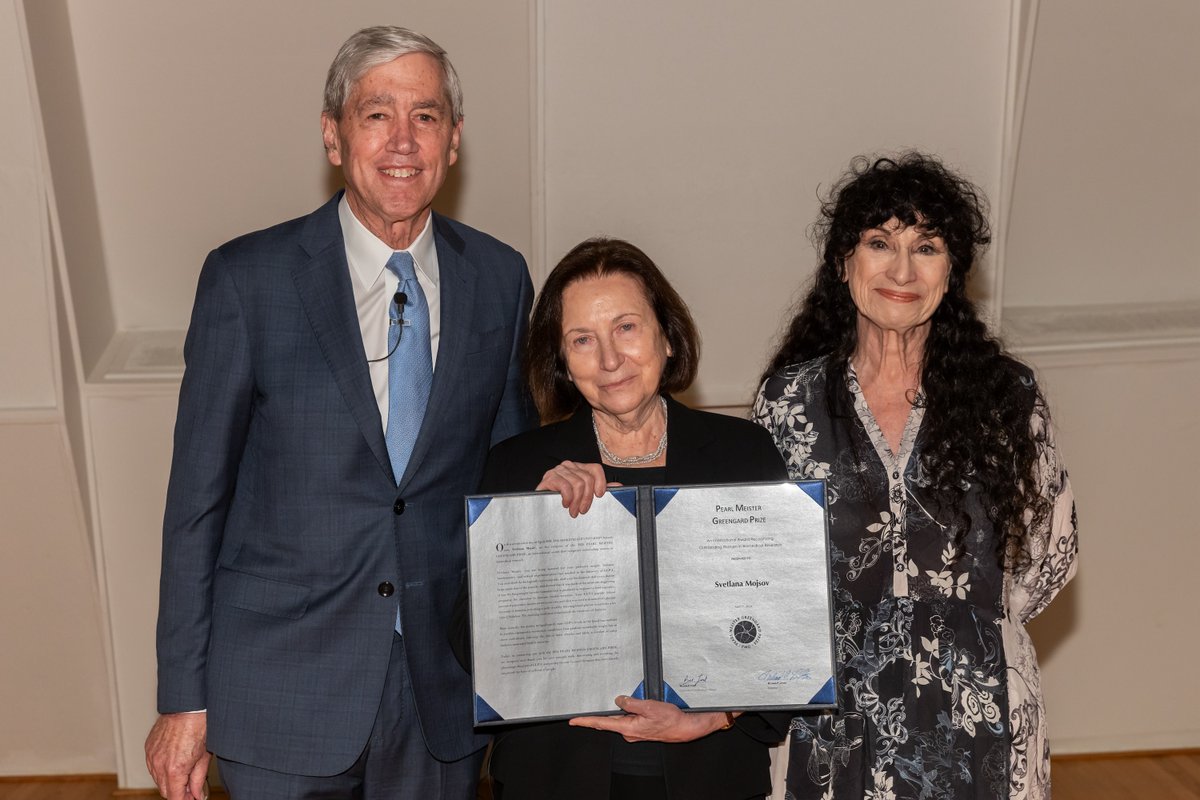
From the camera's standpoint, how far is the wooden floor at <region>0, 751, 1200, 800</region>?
4.52 metres

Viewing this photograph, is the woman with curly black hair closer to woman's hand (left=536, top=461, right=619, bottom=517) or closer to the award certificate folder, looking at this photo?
the award certificate folder

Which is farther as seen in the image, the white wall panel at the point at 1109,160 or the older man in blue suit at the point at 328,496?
the white wall panel at the point at 1109,160

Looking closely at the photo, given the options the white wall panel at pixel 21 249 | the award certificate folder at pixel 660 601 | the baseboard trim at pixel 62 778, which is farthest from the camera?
the baseboard trim at pixel 62 778

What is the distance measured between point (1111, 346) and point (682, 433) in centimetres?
269

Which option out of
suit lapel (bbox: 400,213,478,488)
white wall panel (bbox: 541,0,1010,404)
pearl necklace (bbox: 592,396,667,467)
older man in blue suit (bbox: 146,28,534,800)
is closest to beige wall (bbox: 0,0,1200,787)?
white wall panel (bbox: 541,0,1010,404)

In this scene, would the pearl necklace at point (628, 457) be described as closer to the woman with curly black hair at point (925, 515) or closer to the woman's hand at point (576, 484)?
the woman's hand at point (576, 484)

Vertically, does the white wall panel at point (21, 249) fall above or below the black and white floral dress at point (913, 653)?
above

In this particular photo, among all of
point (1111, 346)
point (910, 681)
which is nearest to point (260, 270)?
point (910, 681)

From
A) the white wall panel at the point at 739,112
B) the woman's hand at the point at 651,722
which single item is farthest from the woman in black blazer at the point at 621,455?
the white wall panel at the point at 739,112

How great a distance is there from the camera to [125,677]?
4.52 m

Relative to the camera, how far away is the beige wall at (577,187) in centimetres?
423

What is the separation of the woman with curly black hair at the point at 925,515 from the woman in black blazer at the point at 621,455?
19 cm

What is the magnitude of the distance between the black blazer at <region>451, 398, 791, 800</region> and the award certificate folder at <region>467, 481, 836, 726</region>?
0.12 metres
